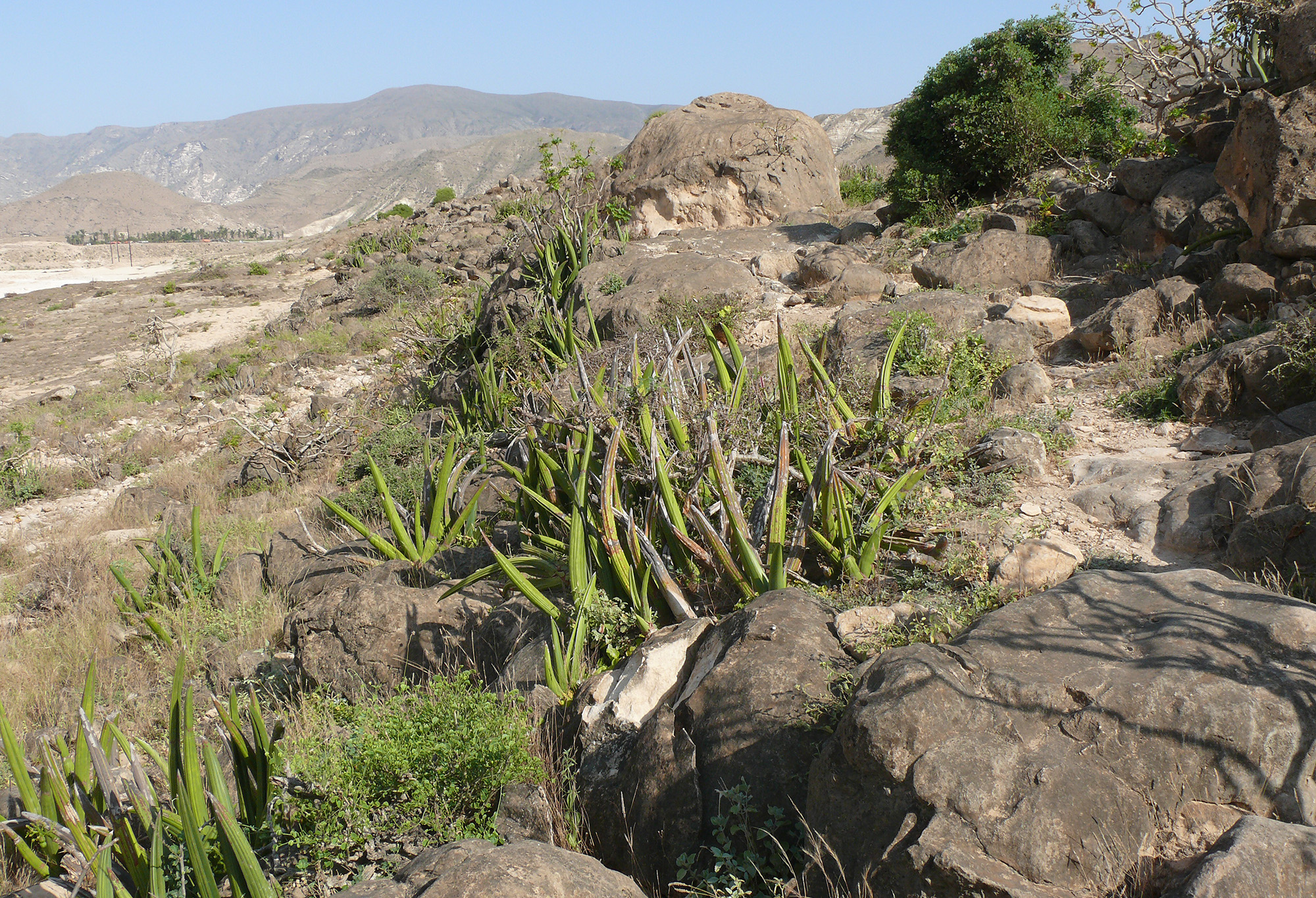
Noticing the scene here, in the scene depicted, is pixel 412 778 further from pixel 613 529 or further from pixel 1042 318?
pixel 1042 318

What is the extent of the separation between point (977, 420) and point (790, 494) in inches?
63.7

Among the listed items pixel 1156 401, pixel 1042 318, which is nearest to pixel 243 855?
pixel 1156 401

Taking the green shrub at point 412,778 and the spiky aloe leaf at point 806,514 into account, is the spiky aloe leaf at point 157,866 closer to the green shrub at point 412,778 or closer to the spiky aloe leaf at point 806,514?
the green shrub at point 412,778

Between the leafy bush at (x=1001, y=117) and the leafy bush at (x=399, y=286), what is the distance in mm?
9600

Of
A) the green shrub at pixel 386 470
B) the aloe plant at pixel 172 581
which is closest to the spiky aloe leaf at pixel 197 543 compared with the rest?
the aloe plant at pixel 172 581

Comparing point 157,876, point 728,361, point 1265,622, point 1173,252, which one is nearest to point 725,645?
point 1265,622

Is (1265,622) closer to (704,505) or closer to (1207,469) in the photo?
(1207,469)

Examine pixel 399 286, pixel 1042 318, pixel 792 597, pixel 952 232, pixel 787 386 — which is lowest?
pixel 792 597

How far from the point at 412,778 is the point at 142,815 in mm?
882

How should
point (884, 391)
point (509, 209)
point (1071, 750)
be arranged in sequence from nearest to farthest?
point (1071, 750) < point (884, 391) < point (509, 209)

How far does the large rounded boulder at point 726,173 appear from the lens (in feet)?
39.8

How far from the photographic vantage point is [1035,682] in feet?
7.81

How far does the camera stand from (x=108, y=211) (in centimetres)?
9219

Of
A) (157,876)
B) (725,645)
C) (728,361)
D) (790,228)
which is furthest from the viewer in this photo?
(790,228)
